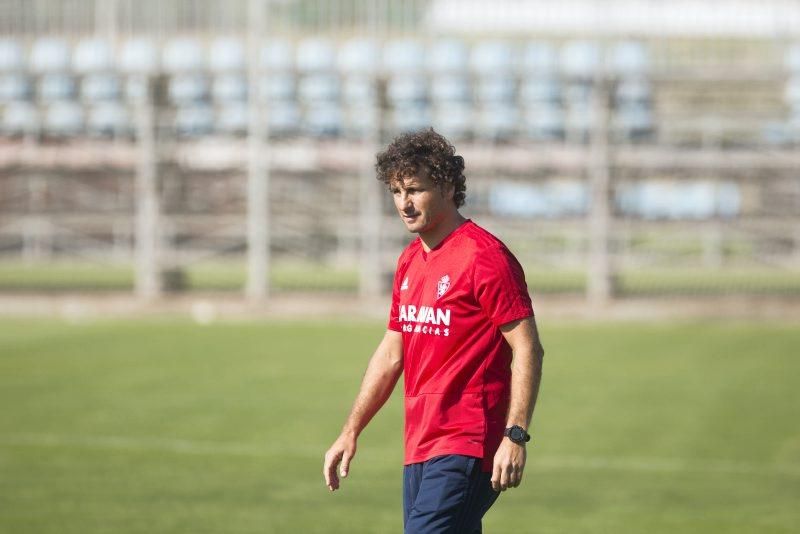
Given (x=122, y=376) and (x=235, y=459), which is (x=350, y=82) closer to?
(x=122, y=376)

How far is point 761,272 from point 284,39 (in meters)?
11.0

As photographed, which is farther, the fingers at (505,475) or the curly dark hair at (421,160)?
the curly dark hair at (421,160)

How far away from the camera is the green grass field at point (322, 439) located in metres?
9.23

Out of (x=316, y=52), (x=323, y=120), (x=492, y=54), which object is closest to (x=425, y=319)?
(x=492, y=54)

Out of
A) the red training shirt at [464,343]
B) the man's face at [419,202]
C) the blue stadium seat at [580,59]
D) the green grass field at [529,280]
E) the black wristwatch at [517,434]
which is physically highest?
the blue stadium seat at [580,59]

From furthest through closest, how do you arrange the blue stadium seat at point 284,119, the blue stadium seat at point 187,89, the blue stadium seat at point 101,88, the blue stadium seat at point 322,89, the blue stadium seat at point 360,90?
the blue stadium seat at point 101,88, the blue stadium seat at point 187,89, the blue stadium seat at point 284,119, the blue stadium seat at point 322,89, the blue stadium seat at point 360,90

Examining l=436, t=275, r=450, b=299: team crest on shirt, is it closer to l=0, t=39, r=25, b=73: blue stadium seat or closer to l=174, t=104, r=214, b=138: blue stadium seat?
l=174, t=104, r=214, b=138: blue stadium seat

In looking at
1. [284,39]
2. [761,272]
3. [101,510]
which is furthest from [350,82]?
[101,510]

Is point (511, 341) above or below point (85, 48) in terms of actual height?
below

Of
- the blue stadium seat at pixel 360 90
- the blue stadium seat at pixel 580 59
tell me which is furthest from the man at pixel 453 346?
the blue stadium seat at pixel 360 90

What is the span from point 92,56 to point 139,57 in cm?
136

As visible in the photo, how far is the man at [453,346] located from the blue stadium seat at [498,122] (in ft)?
70.4

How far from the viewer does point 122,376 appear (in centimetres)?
1617

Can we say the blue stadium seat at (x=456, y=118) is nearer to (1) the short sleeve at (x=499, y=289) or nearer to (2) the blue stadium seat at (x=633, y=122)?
(2) the blue stadium seat at (x=633, y=122)
